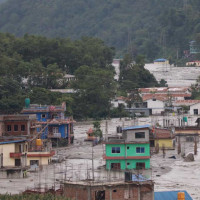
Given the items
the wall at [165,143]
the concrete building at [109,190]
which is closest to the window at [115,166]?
the wall at [165,143]

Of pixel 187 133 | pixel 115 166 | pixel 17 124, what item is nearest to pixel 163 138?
pixel 187 133

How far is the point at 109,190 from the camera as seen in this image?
29969mm

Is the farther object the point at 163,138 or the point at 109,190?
the point at 163,138

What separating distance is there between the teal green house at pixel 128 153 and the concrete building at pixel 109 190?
34.9ft

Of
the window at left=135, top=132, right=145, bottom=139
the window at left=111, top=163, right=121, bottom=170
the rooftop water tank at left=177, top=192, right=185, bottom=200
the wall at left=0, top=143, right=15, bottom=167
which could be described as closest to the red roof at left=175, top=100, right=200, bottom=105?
the window at left=135, top=132, right=145, bottom=139

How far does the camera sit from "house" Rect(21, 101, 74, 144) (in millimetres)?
53062

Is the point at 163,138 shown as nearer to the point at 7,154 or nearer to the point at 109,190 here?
the point at 7,154

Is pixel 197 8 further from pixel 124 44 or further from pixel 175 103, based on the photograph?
pixel 175 103

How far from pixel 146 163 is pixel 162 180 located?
2940mm

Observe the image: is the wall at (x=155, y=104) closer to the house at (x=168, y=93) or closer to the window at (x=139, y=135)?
the house at (x=168, y=93)

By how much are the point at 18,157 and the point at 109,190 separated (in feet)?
39.2

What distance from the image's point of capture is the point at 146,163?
41688 millimetres

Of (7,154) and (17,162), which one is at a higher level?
(7,154)

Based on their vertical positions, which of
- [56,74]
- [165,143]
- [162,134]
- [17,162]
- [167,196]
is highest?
[56,74]
